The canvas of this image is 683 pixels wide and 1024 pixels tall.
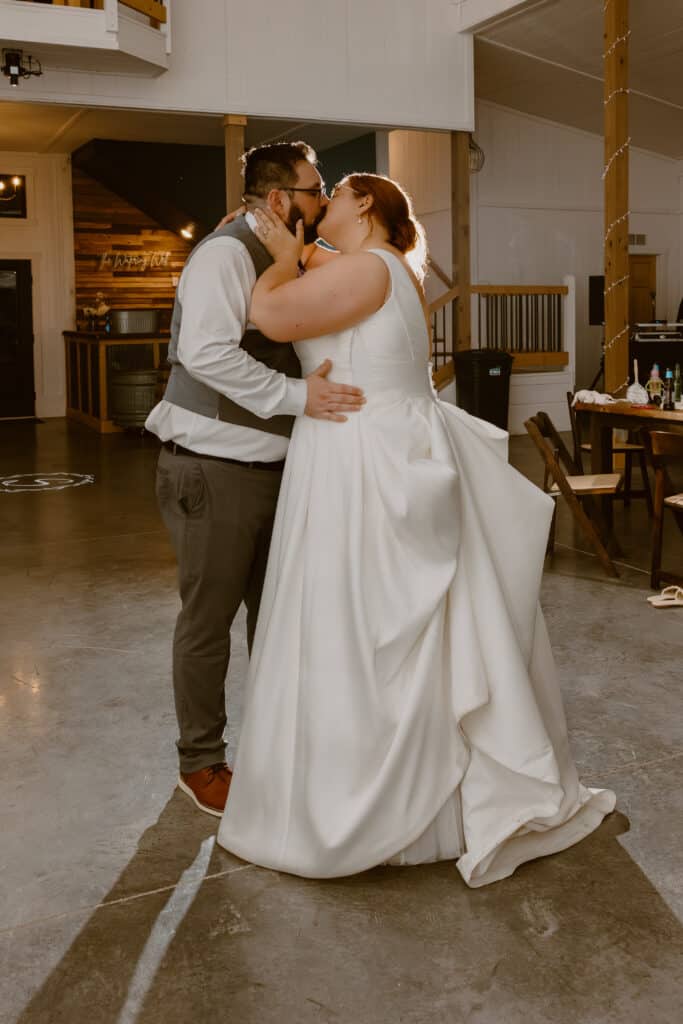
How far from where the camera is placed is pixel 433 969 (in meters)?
2.19

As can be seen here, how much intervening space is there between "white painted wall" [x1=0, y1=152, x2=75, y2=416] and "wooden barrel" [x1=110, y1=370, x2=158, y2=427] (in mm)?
2910

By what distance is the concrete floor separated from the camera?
6.93 feet

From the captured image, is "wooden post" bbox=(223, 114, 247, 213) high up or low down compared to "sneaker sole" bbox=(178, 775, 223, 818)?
up

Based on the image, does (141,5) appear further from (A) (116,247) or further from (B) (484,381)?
(A) (116,247)

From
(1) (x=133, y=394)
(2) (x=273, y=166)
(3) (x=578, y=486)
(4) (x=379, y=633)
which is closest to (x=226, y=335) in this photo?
(2) (x=273, y=166)

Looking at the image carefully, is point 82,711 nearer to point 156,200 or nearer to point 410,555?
point 410,555

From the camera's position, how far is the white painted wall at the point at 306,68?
9828 mm

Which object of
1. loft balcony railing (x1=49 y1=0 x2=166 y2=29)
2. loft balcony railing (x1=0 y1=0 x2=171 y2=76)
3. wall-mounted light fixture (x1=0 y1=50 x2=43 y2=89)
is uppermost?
loft balcony railing (x1=49 y1=0 x2=166 y2=29)

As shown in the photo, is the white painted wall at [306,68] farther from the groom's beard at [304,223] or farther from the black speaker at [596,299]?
the groom's beard at [304,223]

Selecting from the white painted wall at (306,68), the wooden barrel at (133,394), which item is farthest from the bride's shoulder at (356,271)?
the wooden barrel at (133,394)

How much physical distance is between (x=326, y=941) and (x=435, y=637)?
70cm

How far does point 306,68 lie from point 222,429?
28.2ft

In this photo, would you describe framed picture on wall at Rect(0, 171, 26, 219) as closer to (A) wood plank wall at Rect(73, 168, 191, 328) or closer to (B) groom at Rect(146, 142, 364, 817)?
(A) wood plank wall at Rect(73, 168, 191, 328)

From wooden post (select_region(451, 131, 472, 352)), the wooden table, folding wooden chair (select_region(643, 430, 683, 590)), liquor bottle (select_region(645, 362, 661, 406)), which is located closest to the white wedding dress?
folding wooden chair (select_region(643, 430, 683, 590))
